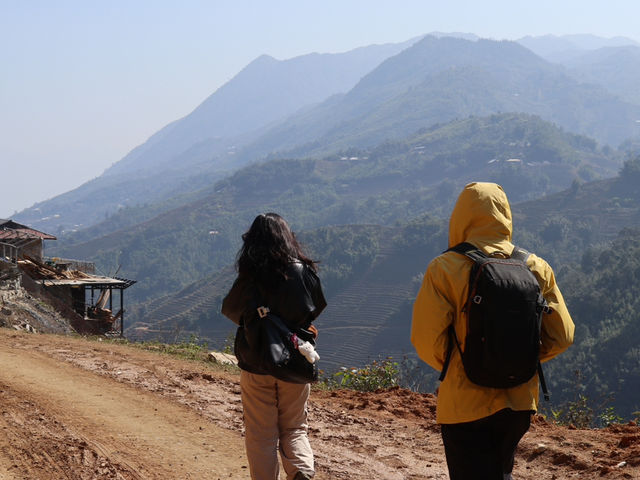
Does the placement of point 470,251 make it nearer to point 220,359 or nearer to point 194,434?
point 194,434

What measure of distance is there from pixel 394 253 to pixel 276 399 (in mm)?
120847

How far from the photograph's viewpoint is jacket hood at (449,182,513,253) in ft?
10.2

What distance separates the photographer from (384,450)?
5445 millimetres

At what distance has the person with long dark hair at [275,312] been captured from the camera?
3.53 metres

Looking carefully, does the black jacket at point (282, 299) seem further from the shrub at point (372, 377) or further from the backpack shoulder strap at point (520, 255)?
the shrub at point (372, 377)

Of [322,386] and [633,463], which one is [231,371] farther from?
[633,463]

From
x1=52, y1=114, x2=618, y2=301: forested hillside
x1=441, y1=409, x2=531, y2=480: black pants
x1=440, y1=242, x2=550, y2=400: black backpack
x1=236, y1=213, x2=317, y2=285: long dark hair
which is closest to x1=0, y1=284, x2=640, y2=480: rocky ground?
x1=236, y1=213, x2=317, y2=285: long dark hair

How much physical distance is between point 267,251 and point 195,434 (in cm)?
261

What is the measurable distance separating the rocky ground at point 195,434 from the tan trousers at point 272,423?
1168 mm

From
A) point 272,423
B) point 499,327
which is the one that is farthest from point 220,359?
point 499,327

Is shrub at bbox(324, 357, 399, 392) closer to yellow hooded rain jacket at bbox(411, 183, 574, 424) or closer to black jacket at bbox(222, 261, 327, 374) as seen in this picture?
black jacket at bbox(222, 261, 327, 374)

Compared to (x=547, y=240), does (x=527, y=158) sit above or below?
above

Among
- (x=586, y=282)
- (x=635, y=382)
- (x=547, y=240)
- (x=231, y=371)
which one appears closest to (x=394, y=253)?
(x=547, y=240)

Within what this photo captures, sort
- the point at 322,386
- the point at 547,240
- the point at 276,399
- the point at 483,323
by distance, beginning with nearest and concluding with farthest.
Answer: the point at 483,323, the point at 276,399, the point at 322,386, the point at 547,240
